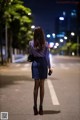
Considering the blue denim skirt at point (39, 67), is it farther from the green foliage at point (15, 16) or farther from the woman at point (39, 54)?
the green foliage at point (15, 16)

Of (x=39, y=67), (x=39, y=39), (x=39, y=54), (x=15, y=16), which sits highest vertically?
(x=39, y=39)

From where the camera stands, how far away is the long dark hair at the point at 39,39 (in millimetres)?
9367

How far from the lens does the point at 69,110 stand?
399 inches

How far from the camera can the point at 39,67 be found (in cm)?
937

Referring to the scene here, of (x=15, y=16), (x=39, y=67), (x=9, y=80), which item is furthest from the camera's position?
(x=15, y=16)

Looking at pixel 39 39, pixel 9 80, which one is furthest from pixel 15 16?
pixel 39 39

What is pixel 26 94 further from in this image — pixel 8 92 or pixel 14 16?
pixel 14 16

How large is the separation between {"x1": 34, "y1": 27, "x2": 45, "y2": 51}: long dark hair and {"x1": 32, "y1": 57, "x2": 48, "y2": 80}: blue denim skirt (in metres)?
0.26

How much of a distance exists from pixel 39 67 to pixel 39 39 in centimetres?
64

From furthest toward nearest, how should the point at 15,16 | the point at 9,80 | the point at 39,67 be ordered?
the point at 15,16 < the point at 9,80 < the point at 39,67

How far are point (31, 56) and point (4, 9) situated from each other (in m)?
25.7

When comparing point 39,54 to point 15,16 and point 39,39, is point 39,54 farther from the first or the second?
point 15,16

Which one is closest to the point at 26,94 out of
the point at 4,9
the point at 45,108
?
the point at 45,108

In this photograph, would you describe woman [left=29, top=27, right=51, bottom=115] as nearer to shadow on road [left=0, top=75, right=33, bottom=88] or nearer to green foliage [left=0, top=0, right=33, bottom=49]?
shadow on road [left=0, top=75, right=33, bottom=88]
